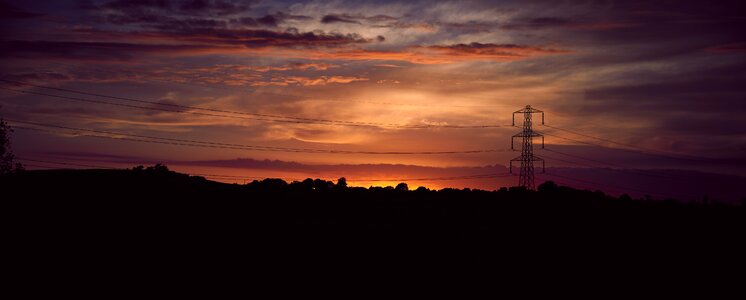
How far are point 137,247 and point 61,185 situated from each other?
2728 cm

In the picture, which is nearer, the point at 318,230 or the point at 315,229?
the point at 318,230

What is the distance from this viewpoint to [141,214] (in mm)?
56625

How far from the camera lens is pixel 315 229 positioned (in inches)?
2135

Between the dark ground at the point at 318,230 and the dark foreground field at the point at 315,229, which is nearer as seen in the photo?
the dark ground at the point at 318,230

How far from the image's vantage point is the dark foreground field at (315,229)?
44719mm

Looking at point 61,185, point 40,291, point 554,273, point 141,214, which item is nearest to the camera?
point 40,291

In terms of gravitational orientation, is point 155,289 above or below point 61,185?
below

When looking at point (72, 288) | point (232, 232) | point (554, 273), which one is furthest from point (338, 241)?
point (72, 288)

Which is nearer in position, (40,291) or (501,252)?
(40,291)

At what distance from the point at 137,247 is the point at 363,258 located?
1567 cm

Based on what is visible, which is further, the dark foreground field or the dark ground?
the dark foreground field

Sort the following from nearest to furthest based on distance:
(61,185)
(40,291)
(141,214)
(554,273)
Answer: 1. (40,291)
2. (554,273)
3. (141,214)
4. (61,185)

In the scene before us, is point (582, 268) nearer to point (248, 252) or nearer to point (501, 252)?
point (501, 252)

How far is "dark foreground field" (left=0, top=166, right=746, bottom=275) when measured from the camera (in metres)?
44.7
